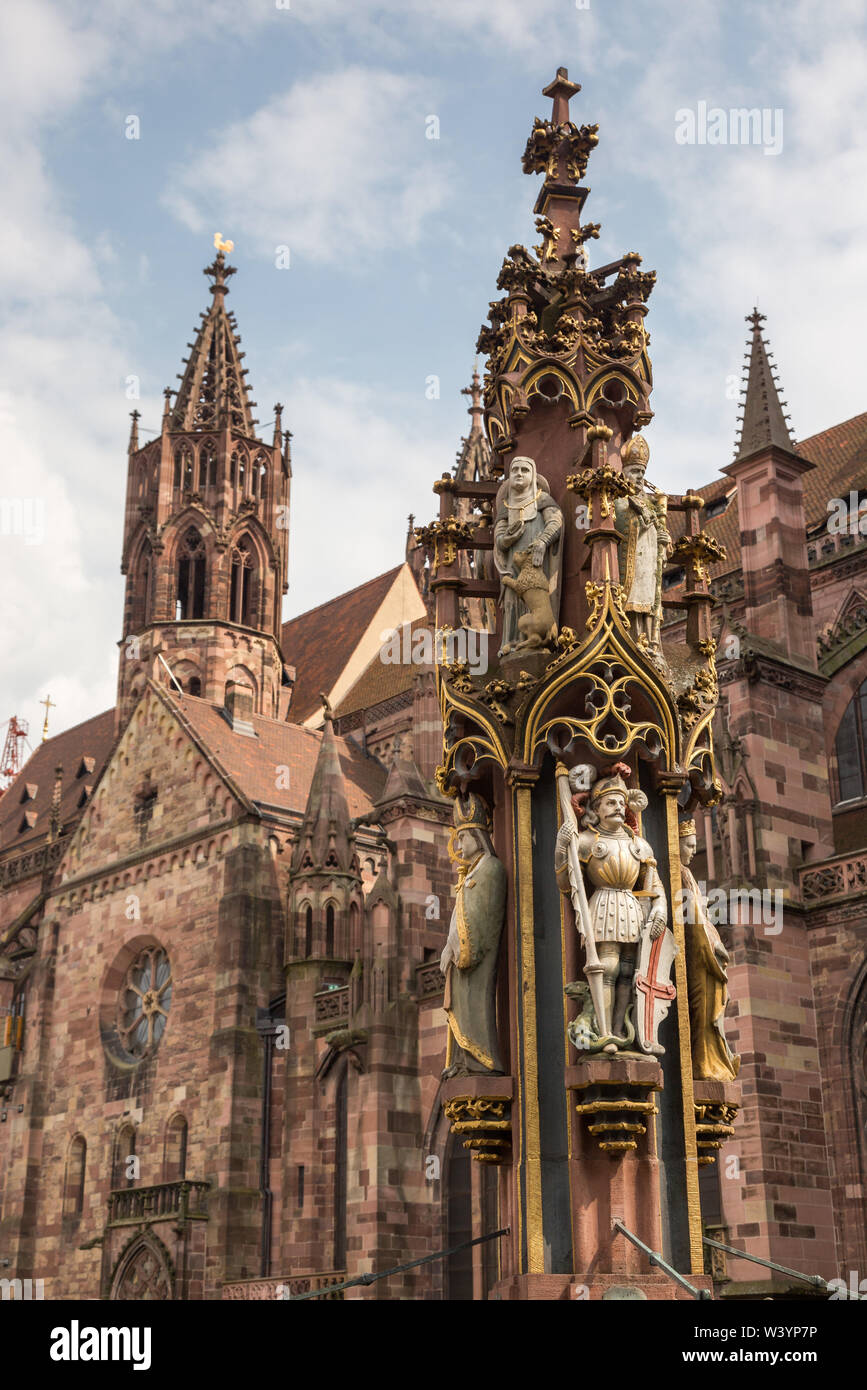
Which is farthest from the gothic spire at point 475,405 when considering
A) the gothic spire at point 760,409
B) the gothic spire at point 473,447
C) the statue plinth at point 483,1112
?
the statue plinth at point 483,1112

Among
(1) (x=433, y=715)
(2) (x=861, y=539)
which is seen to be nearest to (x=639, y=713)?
(2) (x=861, y=539)

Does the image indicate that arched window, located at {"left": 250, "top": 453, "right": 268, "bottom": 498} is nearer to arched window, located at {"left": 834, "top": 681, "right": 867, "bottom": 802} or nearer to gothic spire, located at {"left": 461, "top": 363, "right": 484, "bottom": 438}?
gothic spire, located at {"left": 461, "top": 363, "right": 484, "bottom": 438}

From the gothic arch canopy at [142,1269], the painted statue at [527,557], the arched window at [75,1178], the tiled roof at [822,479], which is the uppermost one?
the tiled roof at [822,479]

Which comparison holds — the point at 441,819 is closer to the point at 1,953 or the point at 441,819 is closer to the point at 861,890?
the point at 861,890

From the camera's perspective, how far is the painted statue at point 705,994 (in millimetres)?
6891

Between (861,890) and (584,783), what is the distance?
14.2 meters

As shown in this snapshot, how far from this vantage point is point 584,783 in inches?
272

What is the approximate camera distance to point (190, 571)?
45.2 meters

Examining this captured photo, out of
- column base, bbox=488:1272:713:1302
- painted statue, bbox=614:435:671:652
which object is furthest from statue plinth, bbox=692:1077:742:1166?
painted statue, bbox=614:435:671:652

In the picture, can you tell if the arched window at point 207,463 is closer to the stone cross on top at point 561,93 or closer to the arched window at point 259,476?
the arched window at point 259,476

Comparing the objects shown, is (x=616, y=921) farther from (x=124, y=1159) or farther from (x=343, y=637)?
(x=343, y=637)

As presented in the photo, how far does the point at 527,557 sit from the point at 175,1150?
2355cm

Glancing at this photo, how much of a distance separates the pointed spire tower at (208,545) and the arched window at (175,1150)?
54.2 ft

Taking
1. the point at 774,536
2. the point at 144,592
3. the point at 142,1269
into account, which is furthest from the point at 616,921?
the point at 144,592
